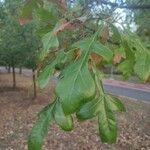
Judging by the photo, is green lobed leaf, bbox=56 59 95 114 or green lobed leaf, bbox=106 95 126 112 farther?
green lobed leaf, bbox=106 95 126 112

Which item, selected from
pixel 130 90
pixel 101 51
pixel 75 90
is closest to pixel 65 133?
pixel 101 51

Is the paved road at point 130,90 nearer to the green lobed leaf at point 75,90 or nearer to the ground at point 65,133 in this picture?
the ground at point 65,133

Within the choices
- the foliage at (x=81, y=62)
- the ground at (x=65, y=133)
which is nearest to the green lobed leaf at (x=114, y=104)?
the foliage at (x=81, y=62)

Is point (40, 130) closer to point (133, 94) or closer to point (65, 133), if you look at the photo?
point (65, 133)

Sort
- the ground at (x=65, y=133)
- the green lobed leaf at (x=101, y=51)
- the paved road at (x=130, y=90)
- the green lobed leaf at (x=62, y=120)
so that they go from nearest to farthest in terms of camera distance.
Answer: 1. the green lobed leaf at (x=101, y=51)
2. the green lobed leaf at (x=62, y=120)
3. the ground at (x=65, y=133)
4. the paved road at (x=130, y=90)

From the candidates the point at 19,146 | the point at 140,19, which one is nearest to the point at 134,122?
the point at 19,146

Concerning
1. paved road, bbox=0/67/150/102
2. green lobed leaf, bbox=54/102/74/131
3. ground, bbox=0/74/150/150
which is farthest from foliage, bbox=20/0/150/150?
paved road, bbox=0/67/150/102

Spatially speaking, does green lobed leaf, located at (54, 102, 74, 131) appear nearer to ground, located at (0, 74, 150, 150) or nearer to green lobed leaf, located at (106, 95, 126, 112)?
green lobed leaf, located at (106, 95, 126, 112)
